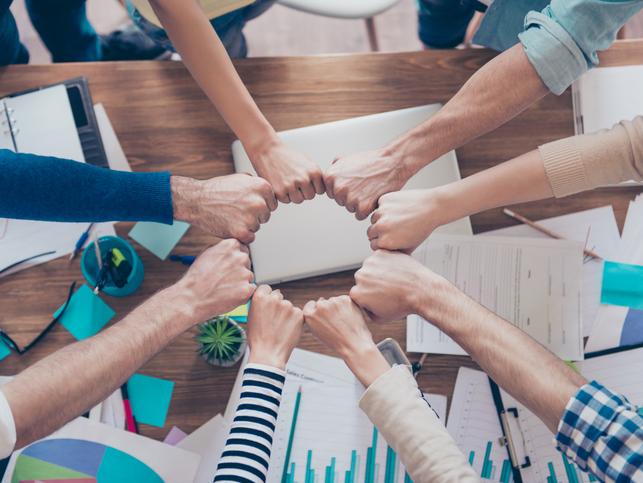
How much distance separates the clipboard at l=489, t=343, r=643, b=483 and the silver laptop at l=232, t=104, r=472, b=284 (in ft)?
1.08

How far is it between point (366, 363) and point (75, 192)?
63cm

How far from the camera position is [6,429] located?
859 mm

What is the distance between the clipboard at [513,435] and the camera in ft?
3.47

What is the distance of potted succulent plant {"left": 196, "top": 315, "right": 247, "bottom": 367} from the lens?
109 cm

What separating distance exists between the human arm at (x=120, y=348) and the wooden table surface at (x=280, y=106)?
90mm

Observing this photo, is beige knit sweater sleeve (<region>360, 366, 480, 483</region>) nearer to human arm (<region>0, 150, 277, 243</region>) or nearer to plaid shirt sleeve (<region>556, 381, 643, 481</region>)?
plaid shirt sleeve (<region>556, 381, 643, 481</region>)

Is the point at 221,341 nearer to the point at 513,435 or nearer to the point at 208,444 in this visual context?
Result: the point at 208,444

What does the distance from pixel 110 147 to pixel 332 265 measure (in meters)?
0.54

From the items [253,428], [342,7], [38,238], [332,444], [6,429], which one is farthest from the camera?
[342,7]

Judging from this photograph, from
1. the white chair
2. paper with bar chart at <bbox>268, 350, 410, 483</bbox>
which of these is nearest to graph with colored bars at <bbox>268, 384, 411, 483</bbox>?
paper with bar chart at <bbox>268, 350, 410, 483</bbox>

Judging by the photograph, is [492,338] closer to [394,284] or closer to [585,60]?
[394,284]

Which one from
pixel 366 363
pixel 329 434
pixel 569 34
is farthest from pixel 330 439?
pixel 569 34

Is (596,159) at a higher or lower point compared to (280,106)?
lower

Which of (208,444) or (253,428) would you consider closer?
(253,428)
